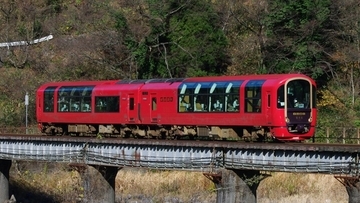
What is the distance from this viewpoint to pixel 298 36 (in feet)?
174

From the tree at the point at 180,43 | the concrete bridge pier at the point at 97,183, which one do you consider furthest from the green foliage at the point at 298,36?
the concrete bridge pier at the point at 97,183

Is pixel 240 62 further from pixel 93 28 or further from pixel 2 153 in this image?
pixel 2 153

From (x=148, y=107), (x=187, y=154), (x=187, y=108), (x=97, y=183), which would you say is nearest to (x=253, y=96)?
(x=187, y=154)

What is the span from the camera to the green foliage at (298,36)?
52.0 meters

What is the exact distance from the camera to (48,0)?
255 ft

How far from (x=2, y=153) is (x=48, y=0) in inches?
1495

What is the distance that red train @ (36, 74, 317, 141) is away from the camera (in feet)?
110

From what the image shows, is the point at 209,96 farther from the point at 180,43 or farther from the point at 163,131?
the point at 180,43

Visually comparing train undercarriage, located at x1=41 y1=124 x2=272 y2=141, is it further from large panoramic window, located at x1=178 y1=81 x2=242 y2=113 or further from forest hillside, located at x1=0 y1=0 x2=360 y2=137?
forest hillside, located at x1=0 y1=0 x2=360 y2=137

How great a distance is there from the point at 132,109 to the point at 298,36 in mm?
16237

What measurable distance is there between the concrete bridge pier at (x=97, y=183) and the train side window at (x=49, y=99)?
29.1 feet

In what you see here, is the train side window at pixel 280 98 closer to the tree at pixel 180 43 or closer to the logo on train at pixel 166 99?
the logo on train at pixel 166 99

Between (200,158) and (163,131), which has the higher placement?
(163,131)

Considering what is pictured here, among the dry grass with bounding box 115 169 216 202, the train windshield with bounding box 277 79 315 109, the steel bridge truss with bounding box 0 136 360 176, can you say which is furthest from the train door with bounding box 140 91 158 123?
the train windshield with bounding box 277 79 315 109
